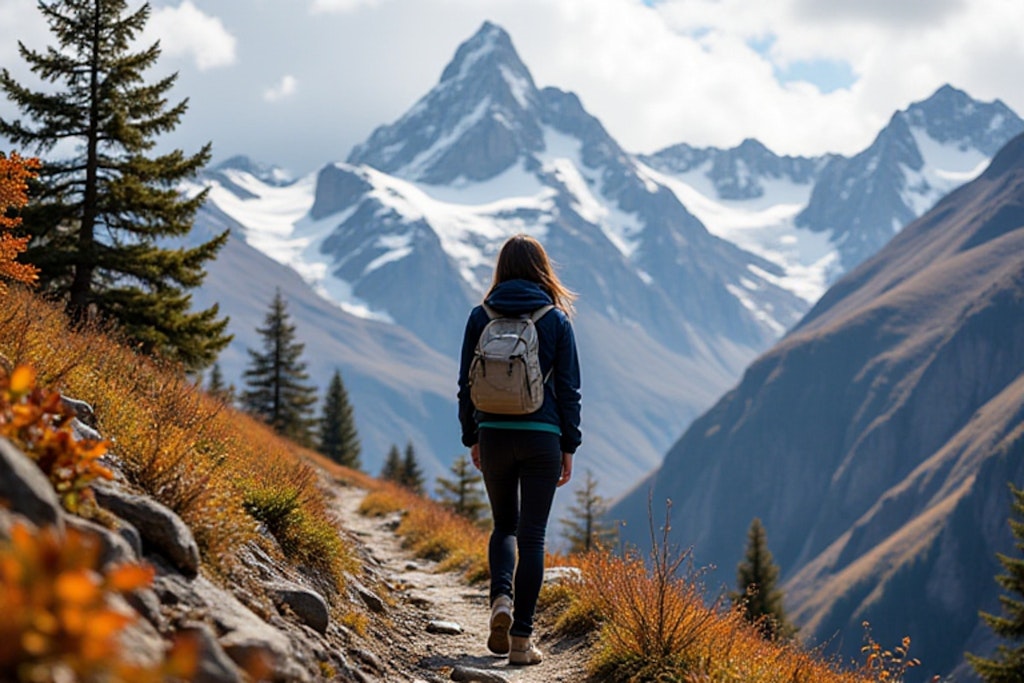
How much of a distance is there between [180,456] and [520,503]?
101 inches

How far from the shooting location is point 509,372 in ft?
20.4

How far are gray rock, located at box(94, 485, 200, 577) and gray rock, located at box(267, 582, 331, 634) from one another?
3.96ft

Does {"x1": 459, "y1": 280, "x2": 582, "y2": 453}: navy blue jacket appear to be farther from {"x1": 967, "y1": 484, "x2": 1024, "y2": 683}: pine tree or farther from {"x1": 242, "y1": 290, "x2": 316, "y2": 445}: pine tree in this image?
{"x1": 242, "y1": 290, "x2": 316, "y2": 445}: pine tree

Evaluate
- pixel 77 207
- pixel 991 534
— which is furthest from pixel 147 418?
pixel 991 534

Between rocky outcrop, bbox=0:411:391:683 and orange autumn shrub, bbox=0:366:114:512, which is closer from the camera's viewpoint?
rocky outcrop, bbox=0:411:391:683

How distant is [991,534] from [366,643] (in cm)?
16644

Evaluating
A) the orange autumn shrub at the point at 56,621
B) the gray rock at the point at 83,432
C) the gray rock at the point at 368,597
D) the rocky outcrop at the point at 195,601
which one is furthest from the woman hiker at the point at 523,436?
the orange autumn shrub at the point at 56,621

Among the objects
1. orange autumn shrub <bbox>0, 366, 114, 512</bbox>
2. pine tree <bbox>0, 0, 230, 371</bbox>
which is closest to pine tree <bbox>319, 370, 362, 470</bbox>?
pine tree <bbox>0, 0, 230, 371</bbox>

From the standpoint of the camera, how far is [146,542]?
443 centimetres

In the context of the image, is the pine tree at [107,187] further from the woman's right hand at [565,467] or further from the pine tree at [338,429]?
the pine tree at [338,429]

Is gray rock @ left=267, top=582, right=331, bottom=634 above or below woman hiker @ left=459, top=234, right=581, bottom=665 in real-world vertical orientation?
below

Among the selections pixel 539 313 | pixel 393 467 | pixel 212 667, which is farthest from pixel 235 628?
pixel 393 467

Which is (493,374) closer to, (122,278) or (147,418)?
(147,418)

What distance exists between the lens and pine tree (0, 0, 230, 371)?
19562 millimetres
